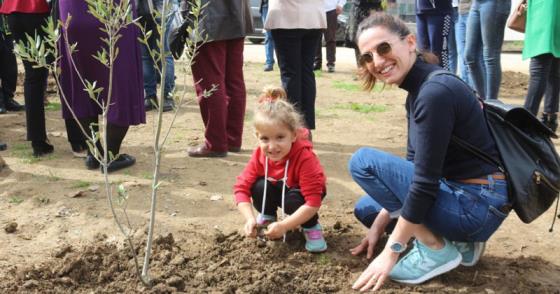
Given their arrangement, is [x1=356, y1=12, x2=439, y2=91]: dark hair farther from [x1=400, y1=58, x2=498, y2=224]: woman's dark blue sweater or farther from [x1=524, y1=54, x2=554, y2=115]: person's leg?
[x1=524, y1=54, x2=554, y2=115]: person's leg

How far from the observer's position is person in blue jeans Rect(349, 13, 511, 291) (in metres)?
2.51

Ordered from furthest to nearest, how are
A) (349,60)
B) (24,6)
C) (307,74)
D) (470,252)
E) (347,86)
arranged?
1. (349,60)
2. (347,86)
3. (307,74)
4. (24,6)
5. (470,252)

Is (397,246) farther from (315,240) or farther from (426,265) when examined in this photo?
(315,240)

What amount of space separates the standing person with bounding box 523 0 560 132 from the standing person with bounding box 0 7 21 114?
5.13 meters

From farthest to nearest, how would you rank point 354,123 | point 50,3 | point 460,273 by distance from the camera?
point 354,123 < point 50,3 < point 460,273

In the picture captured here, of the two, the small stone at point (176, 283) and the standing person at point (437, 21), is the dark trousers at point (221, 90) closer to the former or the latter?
the standing person at point (437, 21)

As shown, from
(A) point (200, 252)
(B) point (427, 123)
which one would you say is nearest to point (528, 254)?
(B) point (427, 123)

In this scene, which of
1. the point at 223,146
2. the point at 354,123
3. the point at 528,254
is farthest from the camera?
the point at 354,123

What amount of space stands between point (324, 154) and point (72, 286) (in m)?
2.82

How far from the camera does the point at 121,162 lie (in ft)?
15.4

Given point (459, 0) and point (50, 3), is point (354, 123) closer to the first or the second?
point (459, 0)

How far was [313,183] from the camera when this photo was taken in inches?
119

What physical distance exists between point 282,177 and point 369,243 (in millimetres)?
541

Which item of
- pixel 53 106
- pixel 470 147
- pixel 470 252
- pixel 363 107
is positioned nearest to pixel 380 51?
pixel 470 147
